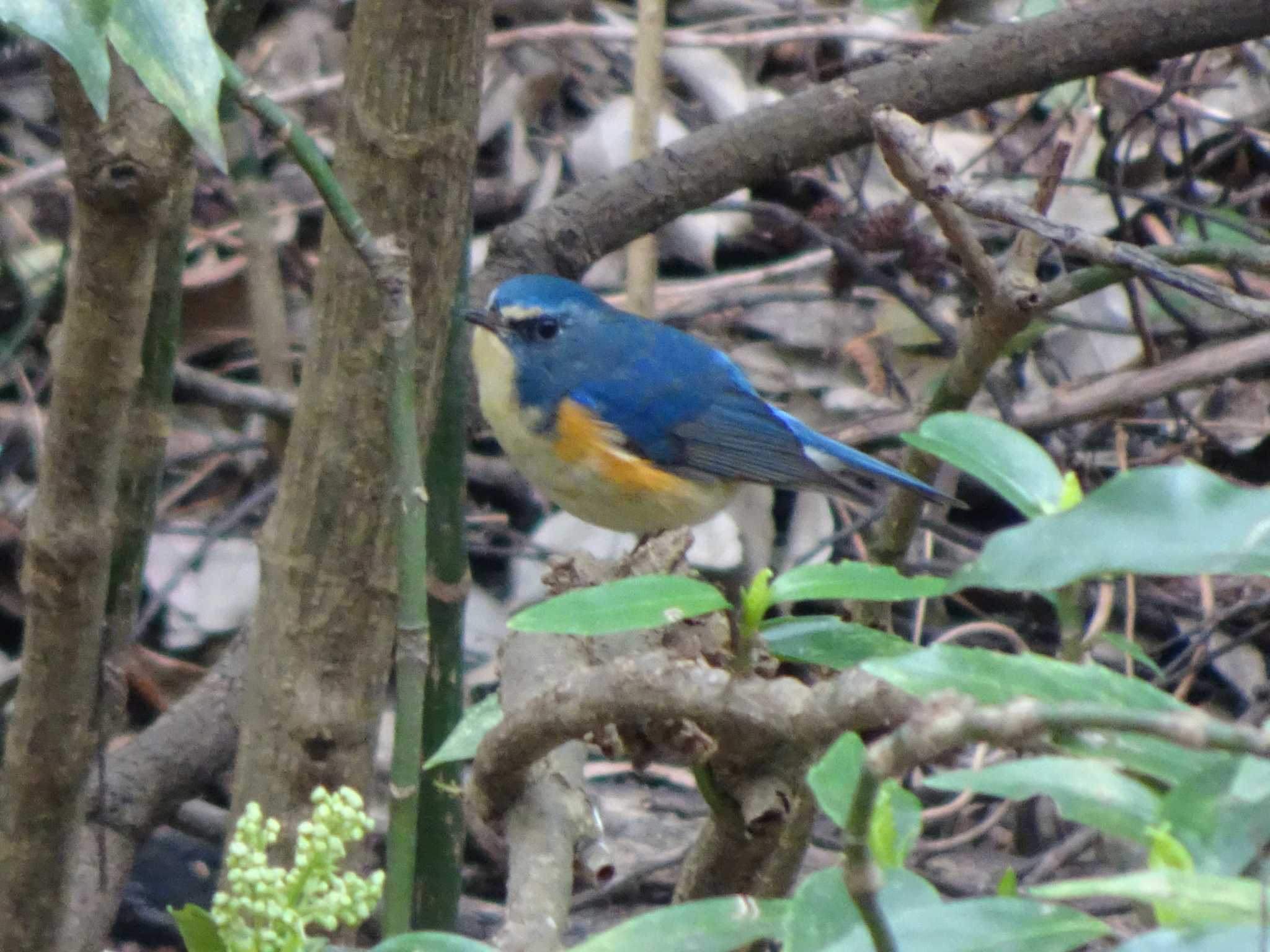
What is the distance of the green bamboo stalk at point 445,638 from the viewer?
7.38 feet

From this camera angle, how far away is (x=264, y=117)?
4.66 ft

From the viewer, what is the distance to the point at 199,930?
50.6 inches

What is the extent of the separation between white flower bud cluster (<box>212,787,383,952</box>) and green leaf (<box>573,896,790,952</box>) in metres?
0.43

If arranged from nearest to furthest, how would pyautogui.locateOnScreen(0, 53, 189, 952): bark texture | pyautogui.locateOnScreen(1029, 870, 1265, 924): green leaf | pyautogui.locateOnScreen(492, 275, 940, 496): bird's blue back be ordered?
pyautogui.locateOnScreen(1029, 870, 1265, 924): green leaf
pyautogui.locateOnScreen(0, 53, 189, 952): bark texture
pyautogui.locateOnScreen(492, 275, 940, 496): bird's blue back

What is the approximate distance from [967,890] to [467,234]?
1829 millimetres

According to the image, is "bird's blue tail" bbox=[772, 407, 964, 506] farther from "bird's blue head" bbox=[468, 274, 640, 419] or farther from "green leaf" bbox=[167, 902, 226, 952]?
"green leaf" bbox=[167, 902, 226, 952]

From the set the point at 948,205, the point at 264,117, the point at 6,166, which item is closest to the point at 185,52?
the point at 264,117

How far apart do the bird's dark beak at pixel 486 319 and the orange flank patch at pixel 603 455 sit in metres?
0.28

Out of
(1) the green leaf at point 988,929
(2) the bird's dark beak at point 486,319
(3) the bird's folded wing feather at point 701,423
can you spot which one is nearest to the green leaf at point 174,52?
(1) the green leaf at point 988,929

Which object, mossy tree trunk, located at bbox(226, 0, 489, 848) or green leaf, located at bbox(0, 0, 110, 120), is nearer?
green leaf, located at bbox(0, 0, 110, 120)

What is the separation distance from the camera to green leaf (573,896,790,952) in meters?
0.84

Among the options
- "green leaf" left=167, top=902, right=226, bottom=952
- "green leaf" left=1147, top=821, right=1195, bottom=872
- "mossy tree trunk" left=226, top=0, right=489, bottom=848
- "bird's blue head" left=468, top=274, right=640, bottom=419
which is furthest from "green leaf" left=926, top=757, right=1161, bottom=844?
"bird's blue head" left=468, top=274, right=640, bottom=419

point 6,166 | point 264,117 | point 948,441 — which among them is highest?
point 6,166

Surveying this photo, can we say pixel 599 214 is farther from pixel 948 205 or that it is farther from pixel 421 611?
pixel 421 611
